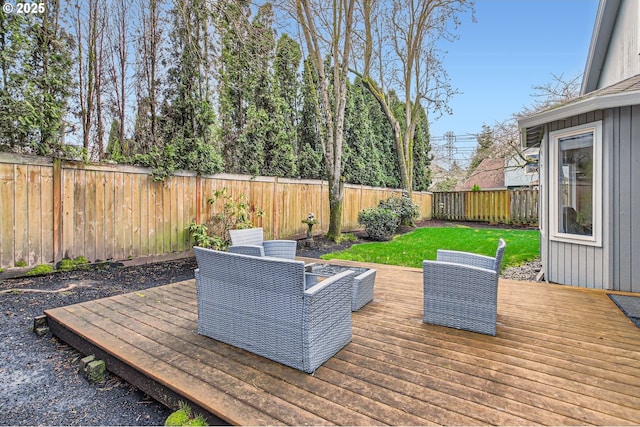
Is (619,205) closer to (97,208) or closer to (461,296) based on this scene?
(461,296)

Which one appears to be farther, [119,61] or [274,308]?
[119,61]

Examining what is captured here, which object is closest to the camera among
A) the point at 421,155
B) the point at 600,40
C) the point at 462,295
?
the point at 462,295

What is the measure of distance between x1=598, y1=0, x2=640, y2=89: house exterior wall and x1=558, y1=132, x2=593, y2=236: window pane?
2.01 m

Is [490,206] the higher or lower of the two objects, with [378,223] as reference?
higher

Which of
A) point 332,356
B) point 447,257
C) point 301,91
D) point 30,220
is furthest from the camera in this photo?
point 301,91

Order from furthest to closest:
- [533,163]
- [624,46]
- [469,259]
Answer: [533,163] < [624,46] < [469,259]

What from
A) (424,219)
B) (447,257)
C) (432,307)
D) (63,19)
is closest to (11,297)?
(63,19)

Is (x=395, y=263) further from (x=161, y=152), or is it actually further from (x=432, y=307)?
(x=161, y=152)

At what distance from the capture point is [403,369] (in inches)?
81.7

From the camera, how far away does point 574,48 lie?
1180 cm

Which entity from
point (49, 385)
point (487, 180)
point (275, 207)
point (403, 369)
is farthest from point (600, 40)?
point (487, 180)

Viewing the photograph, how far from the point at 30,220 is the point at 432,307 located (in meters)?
5.40

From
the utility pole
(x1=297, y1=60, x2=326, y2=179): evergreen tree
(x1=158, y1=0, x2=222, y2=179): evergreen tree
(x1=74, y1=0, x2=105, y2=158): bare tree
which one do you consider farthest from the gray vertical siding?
the utility pole

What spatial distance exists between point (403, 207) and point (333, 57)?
565 centimetres
